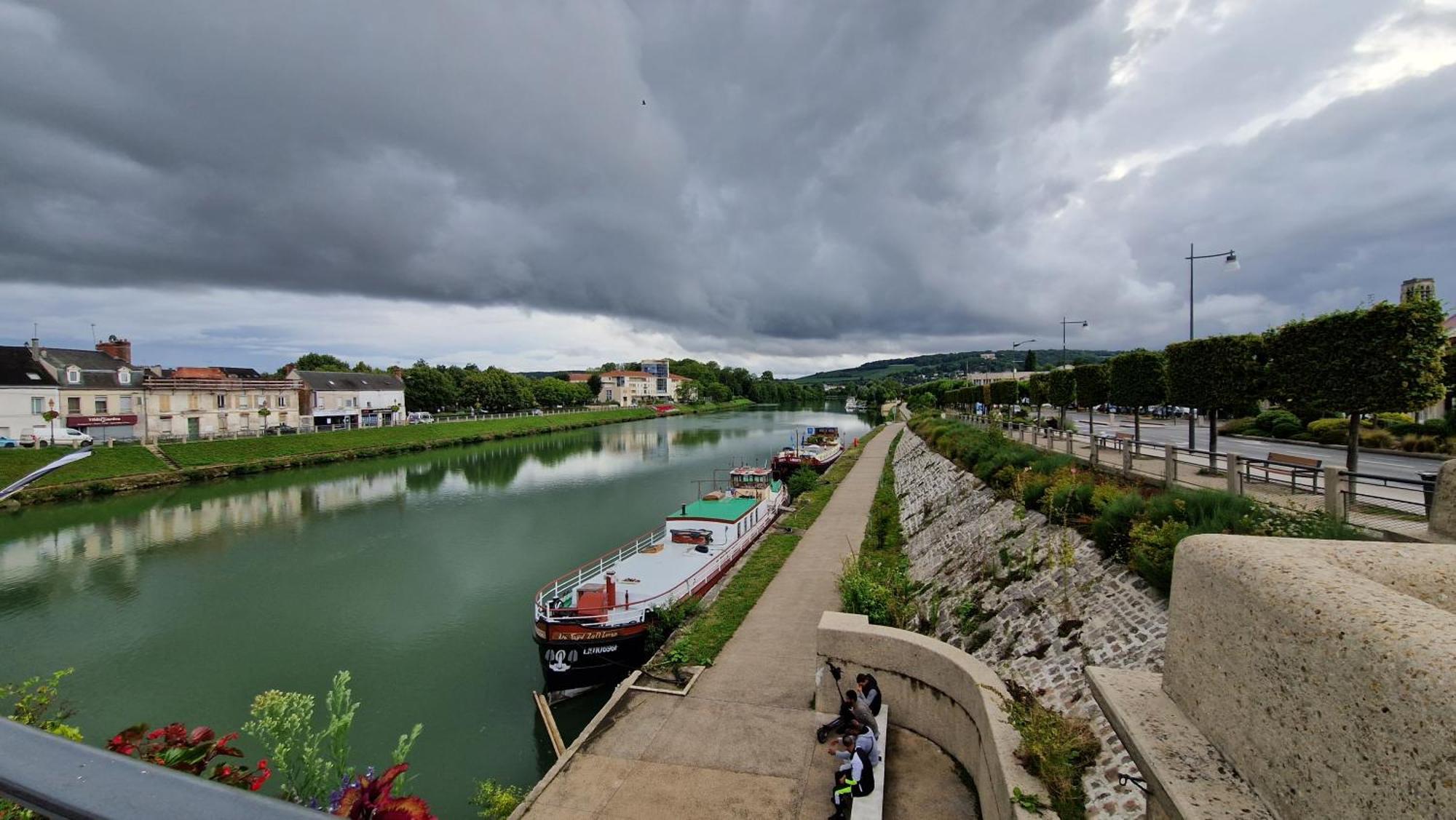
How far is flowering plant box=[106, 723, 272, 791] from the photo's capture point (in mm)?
2719

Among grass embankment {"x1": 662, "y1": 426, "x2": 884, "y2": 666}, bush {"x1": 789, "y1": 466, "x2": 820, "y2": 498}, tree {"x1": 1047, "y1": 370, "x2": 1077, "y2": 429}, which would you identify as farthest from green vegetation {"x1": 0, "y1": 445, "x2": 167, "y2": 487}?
tree {"x1": 1047, "y1": 370, "x2": 1077, "y2": 429}

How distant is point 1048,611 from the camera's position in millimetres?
9531

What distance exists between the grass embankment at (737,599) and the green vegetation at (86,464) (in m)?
38.5

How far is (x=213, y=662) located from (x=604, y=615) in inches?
413

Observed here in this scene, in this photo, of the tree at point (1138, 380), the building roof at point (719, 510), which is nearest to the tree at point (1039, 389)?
the tree at point (1138, 380)

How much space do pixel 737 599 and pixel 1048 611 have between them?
7.50 m

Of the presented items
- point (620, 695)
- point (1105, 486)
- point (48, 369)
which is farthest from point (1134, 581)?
point (48, 369)

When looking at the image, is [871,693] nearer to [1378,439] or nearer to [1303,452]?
[1303,452]

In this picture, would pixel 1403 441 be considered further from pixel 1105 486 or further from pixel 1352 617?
pixel 1352 617

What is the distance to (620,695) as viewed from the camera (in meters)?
10.5

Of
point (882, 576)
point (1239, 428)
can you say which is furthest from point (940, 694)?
point (1239, 428)

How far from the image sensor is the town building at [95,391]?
4738 centimetres

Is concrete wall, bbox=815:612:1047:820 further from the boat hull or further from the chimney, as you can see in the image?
the chimney

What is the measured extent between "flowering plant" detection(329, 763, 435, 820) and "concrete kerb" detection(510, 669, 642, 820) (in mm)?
6373
